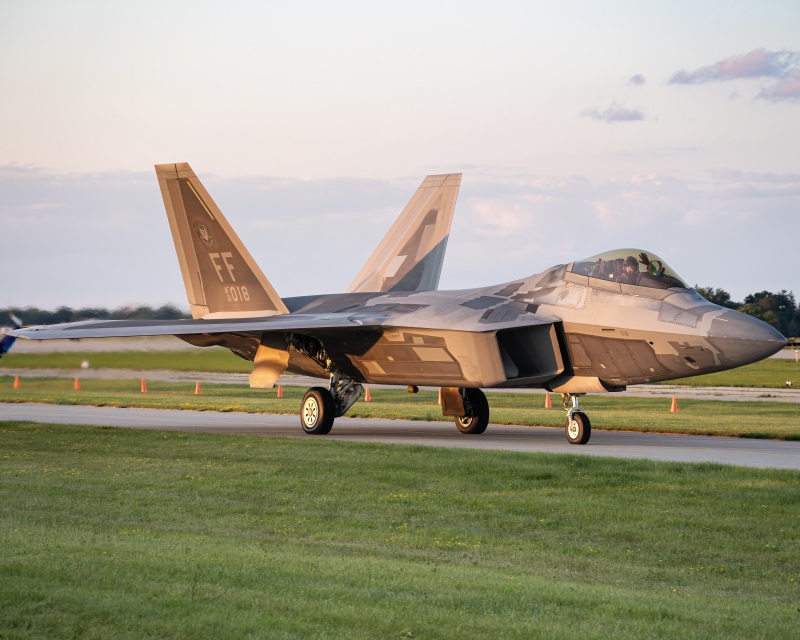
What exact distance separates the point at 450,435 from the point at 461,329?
328 cm

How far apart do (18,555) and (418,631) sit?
11.1ft

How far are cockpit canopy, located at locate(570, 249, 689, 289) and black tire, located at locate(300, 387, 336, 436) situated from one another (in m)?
6.28

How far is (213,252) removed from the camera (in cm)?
2498

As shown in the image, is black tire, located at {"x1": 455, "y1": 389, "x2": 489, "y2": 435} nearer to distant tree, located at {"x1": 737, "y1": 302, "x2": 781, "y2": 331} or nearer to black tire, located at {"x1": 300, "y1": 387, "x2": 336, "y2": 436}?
black tire, located at {"x1": 300, "y1": 387, "x2": 336, "y2": 436}

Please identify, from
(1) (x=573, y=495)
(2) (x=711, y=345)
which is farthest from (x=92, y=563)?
(2) (x=711, y=345)

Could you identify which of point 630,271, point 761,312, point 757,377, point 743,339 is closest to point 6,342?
point 630,271

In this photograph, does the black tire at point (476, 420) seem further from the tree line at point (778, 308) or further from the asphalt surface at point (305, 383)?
the tree line at point (778, 308)

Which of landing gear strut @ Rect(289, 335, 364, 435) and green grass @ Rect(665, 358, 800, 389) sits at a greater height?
green grass @ Rect(665, 358, 800, 389)

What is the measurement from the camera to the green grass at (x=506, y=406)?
967 inches

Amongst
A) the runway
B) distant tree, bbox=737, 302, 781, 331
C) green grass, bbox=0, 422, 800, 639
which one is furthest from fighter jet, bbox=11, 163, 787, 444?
distant tree, bbox=737, 302, 781, 331

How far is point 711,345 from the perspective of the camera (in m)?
18.0

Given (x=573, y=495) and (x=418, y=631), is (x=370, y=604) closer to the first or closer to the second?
(x=418, y=631)

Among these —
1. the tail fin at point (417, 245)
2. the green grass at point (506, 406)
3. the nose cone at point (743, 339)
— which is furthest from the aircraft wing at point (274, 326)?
the tail fin at point (417, 245)

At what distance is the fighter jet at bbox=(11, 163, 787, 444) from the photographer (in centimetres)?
1875
